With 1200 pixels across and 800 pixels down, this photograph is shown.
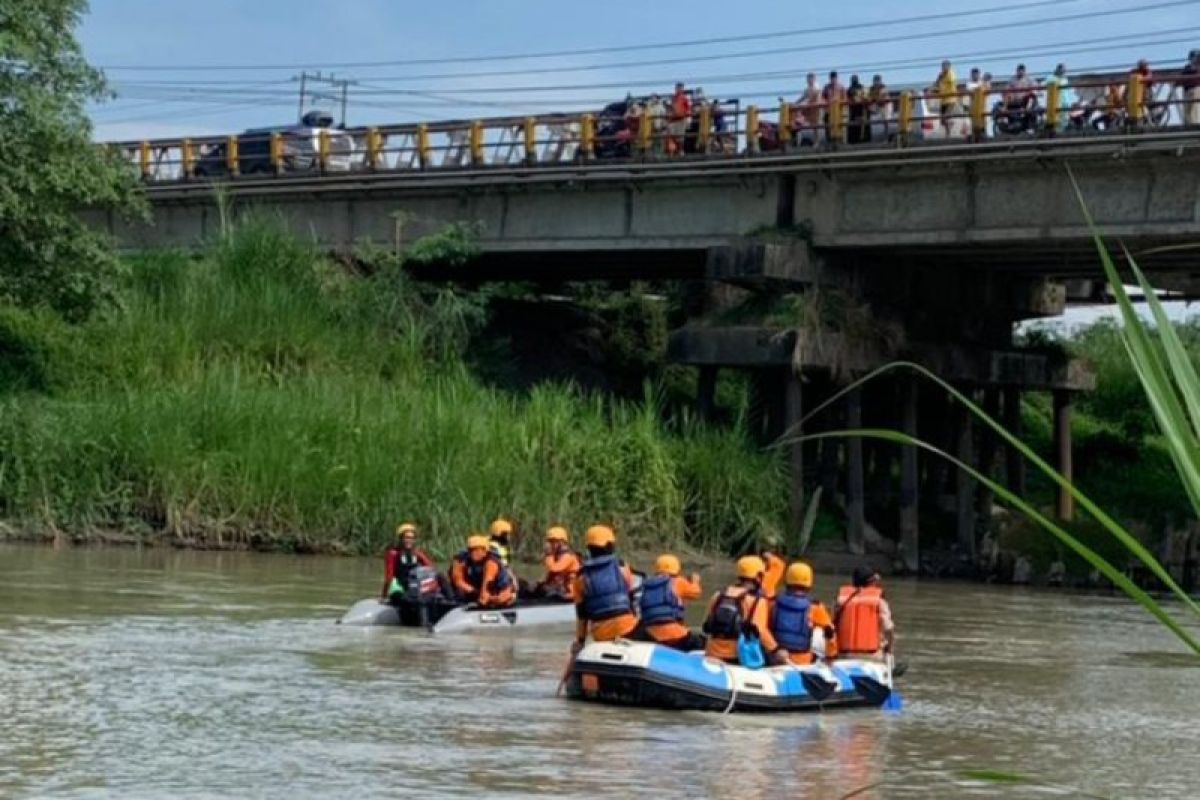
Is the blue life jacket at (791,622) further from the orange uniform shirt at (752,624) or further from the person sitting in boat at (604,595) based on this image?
the person sitting in boat at (604,595)

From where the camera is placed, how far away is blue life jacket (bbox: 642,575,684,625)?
16.4 metres

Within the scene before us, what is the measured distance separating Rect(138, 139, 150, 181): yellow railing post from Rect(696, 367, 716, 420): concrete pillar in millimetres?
16308

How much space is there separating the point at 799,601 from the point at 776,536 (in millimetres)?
17686

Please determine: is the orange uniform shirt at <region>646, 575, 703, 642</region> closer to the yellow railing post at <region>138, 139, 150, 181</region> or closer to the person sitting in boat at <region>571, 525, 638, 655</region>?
the person sitting in boat at <region>571, 525, 638, 655</region>

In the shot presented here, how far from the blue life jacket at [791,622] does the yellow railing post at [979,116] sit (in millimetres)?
18562

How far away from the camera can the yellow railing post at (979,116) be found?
33.6 metres

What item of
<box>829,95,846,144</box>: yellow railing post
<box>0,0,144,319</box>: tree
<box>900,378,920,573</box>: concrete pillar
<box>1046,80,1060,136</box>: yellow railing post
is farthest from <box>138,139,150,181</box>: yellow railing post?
<box>1046,80,1060,136</box>: yellow railing post

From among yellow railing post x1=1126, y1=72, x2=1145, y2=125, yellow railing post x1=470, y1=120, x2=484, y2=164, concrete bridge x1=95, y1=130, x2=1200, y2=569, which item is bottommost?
concrete bridge x1=95, y1=130, x2=1200, y2=569

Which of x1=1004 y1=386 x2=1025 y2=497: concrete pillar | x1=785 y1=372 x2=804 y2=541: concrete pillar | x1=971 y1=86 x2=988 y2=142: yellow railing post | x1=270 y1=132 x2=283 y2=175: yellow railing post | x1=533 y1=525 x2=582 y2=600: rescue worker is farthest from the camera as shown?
x1=270 y1=132 x2=283 y2=175: yellow railing post

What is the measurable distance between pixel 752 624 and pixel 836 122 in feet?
68.7

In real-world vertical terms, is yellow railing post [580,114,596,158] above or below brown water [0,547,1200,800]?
above

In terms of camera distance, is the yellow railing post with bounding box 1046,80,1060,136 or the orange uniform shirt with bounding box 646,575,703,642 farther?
the yellow railing post with bounding box 1046,80,1060,136

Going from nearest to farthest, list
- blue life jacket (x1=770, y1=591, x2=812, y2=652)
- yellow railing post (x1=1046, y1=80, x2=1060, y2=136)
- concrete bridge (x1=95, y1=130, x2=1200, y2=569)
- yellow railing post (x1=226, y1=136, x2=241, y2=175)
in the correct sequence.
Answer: blue life jacket (x1=770, y1=591, x2=812, y2=652)
yellow railing post (x1=1046, y1=80, x2=1060, y2=136)
concrete bridge (x1=95, y1=130, x2=1200, y2=569)
yellow railing post (x1=226, y1=136, x2=241, y2=175)

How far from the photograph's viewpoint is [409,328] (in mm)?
39406
